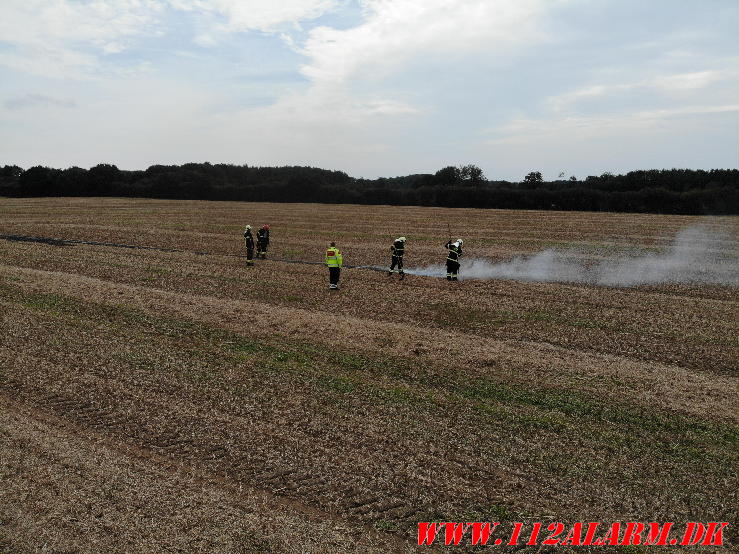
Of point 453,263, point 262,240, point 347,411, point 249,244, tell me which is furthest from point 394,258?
point 347,411

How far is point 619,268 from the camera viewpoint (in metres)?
27.7

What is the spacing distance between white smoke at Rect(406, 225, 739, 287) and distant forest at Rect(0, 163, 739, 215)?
35.0 metres

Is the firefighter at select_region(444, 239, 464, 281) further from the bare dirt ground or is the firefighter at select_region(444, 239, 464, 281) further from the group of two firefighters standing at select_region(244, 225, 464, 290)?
the bare dirt ground

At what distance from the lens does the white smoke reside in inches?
960

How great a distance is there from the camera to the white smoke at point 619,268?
Result: 24375mm

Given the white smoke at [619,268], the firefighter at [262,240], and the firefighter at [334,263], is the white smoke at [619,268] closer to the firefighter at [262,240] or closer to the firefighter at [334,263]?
the firefighter at [334,263]

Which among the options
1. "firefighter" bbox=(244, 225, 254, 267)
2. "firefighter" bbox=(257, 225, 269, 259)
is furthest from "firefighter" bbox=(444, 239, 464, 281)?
"firefighter" bbox=(257, 225, 269, 259)

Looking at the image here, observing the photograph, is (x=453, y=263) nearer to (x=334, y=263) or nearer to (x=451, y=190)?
(x=334, y=263)

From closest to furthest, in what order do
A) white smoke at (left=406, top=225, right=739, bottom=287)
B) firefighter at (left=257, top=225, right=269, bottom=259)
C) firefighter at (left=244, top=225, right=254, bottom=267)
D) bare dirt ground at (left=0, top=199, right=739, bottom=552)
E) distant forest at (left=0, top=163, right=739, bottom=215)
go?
bare dirt ground at (left=0, top=199, right=739, bottom=552) < white smoke at (left=406, top=225, right=739, bottom=287) < firefighter at (left=244, top=225, right=254, bottom=267) < firefighter at (left=257, top=225, right=269, bottom=259) < distant forest at (left=0, top=163, right=739, bottom=215)

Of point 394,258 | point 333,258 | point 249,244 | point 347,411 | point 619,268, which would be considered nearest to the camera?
point 347,411

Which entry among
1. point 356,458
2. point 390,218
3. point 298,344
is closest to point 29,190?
point 390,218

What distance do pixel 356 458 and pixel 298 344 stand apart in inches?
240

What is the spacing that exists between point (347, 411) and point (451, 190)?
73.1m

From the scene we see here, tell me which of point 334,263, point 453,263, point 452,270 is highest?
point 334,263
